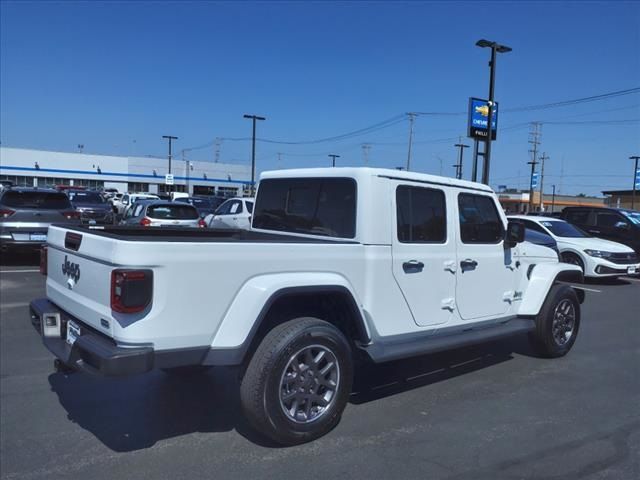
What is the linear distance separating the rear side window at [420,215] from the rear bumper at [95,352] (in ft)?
7.21

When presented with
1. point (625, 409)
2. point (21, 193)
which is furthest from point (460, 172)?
point (625, 409)

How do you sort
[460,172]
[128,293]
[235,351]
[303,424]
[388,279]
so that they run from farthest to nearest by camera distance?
1. [460,172]
2. [388,279]
3. [303,424]
4. [235,351]
5. [128,293]

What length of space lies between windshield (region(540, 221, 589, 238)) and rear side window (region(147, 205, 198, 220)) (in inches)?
372

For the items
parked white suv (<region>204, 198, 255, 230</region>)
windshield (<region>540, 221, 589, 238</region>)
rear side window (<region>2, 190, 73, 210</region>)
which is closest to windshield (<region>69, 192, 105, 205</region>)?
parked white suv (<region>204, 198, 255, 230</region>)

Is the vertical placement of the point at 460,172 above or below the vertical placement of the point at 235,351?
above

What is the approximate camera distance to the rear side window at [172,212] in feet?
46.9

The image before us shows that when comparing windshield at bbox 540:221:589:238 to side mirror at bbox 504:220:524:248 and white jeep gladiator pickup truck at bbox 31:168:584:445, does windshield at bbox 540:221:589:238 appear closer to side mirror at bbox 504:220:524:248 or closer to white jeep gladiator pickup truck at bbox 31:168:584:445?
white jeep gladiator pickup truck at bbox 31:168:584:445

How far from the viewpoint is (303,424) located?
12.3 ft

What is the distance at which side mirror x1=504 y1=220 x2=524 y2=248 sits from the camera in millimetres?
5379

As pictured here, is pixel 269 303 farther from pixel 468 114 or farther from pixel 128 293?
pixel 468 114

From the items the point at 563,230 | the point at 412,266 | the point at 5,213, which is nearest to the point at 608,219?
the point at 563,230

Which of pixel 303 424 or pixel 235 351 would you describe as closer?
pixel 235 351

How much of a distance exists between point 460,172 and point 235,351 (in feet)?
177

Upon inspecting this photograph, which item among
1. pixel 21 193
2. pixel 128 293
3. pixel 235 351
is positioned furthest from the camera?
pixel 21 193
